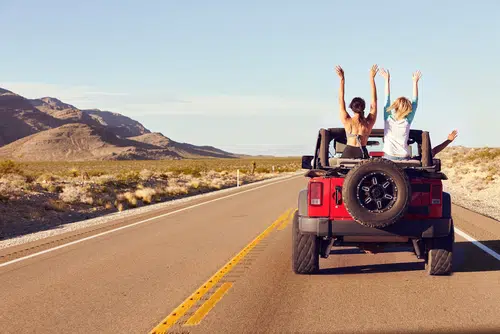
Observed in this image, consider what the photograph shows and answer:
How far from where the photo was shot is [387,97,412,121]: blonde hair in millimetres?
7430

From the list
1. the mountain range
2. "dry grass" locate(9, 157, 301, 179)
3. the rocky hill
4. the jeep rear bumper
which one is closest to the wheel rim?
the jeep rear bumper

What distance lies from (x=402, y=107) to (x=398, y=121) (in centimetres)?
20

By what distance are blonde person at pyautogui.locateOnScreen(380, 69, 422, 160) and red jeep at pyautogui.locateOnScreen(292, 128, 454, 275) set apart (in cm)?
31

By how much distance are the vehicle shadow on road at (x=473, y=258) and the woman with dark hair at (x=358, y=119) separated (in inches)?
90.0

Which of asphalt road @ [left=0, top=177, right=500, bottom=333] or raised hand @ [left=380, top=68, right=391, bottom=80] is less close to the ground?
raised hand @ [left=380, top=68, right=391, bottom=80]

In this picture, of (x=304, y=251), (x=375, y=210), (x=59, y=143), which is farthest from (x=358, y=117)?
(x=59, y=143)

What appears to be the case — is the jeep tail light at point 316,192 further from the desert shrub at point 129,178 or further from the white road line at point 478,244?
the desert shrub at point 129,178

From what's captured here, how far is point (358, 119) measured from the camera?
300 inches

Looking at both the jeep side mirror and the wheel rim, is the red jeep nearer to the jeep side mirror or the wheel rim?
the wheel rim

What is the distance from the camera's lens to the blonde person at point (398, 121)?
24.5 ft

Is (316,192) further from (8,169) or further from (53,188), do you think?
(8,169)

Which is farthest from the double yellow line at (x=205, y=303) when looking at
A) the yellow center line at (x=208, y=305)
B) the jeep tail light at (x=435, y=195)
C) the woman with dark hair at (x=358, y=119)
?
the jeep tail light at (x=435, y=195)

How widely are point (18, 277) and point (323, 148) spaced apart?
15.3 ft

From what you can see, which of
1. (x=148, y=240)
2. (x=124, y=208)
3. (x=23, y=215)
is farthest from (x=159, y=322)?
(x=124, y=208)
